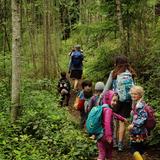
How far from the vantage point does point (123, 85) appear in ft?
28.0

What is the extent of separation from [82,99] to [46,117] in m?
1.60

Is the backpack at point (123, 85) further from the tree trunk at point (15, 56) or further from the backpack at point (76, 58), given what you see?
the backpack at point (76, 58)

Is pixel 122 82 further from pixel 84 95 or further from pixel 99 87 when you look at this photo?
pixel 84 95

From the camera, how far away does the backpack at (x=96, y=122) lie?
24.0ft

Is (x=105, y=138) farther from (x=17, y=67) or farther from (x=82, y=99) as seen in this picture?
(x=17, y=67)

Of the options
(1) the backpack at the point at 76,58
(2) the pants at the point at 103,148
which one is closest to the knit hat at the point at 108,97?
(2) the pants at the point at 103,148

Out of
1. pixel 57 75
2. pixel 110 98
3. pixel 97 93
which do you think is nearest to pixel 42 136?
pixel 97 93

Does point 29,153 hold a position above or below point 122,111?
below

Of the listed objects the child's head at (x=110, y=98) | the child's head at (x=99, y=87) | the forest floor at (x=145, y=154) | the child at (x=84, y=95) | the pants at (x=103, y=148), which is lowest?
the forest floor at (x=145, y=154)

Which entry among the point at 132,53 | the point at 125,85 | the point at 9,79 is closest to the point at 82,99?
the point at 125,85

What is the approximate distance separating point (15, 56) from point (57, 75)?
28.0ft

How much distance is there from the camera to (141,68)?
15273 mm

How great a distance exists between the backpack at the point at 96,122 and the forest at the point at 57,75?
5.22ft

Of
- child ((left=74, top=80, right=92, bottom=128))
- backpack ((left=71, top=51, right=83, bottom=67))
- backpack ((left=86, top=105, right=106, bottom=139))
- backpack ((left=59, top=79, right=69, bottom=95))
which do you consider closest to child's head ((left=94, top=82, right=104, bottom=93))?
backpack ((left=86, top=105, right=106, bottom=139))
